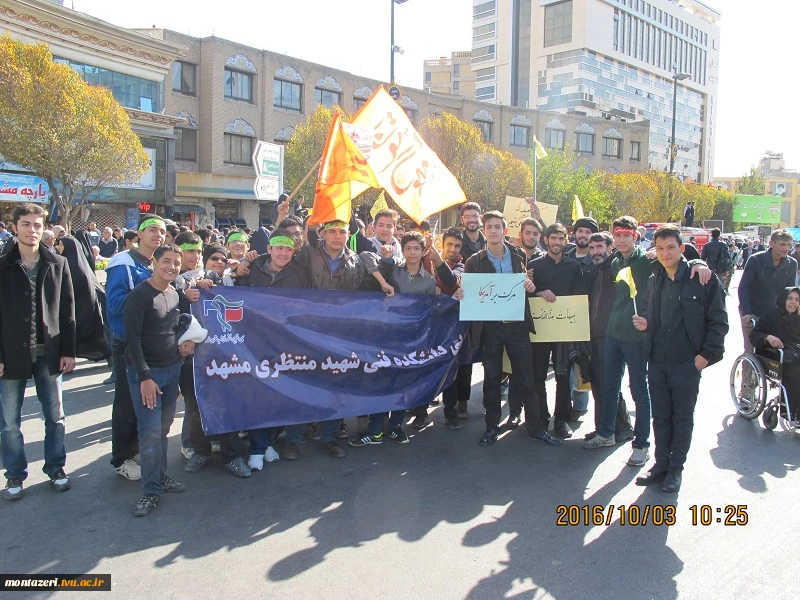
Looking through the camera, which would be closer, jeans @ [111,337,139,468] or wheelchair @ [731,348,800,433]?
jeans @ [111,337,139,468]

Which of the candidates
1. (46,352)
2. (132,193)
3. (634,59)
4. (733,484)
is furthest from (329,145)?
(634,59)

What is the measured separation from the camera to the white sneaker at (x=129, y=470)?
4766mm

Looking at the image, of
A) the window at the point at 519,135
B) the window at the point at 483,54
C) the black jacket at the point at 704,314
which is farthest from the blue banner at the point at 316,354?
the window at the point at 483,54

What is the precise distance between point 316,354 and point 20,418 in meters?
2.28

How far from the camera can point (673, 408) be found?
4715 millimetres

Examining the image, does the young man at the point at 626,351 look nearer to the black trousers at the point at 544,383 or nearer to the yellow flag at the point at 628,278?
the yellow flag at the point at 628,278

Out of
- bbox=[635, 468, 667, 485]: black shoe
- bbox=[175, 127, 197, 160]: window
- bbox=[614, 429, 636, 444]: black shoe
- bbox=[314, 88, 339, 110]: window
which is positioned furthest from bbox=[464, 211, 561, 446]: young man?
bbox=[314, 88, 339, 110]: window

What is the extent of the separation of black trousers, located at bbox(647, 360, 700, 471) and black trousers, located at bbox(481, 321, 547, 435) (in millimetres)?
1206

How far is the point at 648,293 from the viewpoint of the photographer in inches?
193

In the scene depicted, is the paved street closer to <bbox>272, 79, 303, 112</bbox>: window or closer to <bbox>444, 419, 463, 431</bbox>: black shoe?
<bbox>444, 419, 463, 431</bbox>: black shoe

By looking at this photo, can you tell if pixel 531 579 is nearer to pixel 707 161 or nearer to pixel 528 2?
pixel 528 2

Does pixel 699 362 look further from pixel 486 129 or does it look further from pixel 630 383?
pixel 486 129

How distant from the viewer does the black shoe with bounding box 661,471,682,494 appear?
15.1 feet

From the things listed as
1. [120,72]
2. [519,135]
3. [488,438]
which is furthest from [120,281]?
[519,135]
